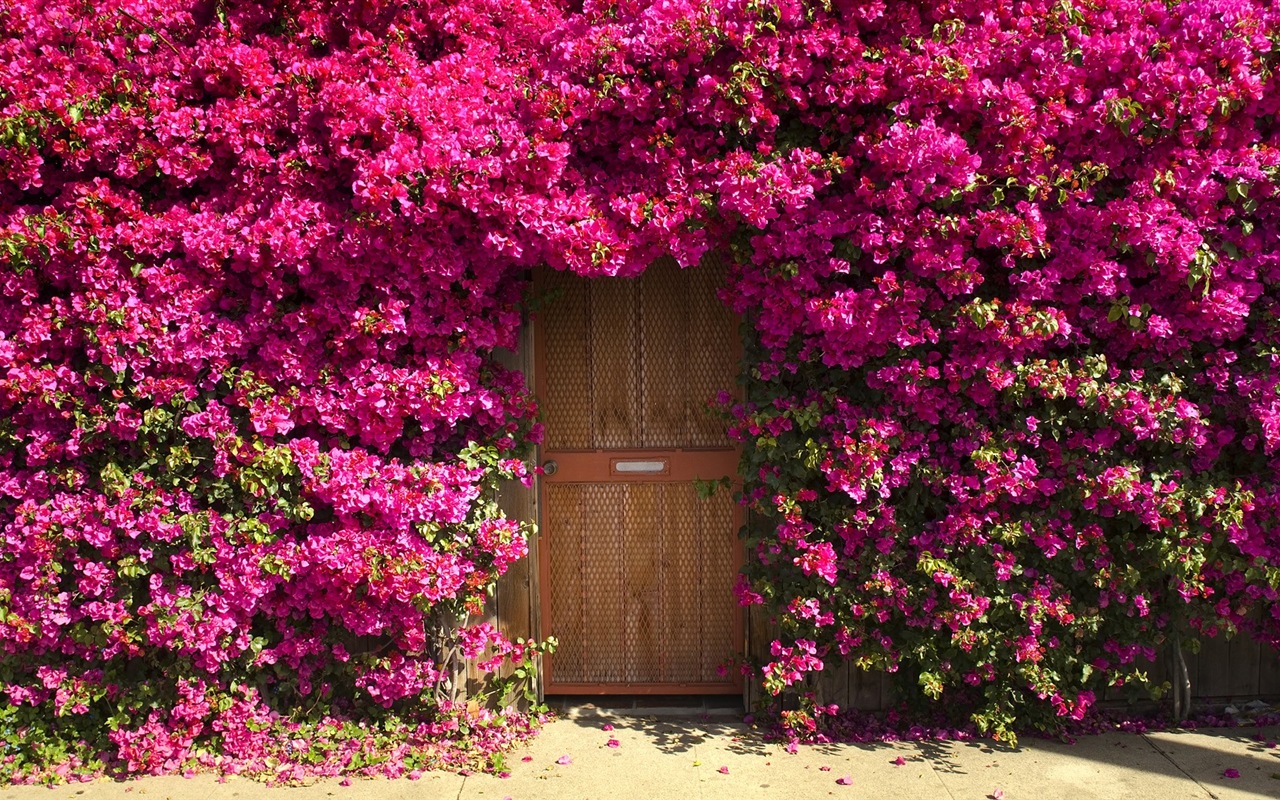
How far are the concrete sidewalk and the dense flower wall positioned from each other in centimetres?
22

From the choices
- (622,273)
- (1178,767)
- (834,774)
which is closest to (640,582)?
(834,774)

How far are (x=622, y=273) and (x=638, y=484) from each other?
1.10m

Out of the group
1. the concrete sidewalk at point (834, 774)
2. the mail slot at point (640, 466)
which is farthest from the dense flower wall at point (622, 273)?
the mail slot at point (640, 466)

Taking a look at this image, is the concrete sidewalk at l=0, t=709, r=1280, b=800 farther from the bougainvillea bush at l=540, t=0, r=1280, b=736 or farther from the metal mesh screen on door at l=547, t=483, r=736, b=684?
the metal mesh screen on door at l=547, t=483, r=736, b=684

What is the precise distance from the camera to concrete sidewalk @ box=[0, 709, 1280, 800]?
360 centimetres

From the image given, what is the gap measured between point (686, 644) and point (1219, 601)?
2.28 metres

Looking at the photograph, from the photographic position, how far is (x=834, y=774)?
12.3 feet

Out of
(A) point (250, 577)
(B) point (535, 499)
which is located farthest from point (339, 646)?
(B) point (535, 499)

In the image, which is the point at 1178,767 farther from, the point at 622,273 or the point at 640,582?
the point at 622,273

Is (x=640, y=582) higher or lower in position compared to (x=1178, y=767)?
higher

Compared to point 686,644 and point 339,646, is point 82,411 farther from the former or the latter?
point 686,644

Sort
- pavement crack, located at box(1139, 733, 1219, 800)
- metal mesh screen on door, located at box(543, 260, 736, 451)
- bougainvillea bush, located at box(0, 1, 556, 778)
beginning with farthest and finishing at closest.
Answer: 1. metal mesh screen on door, located at box(543, 260, 736, 451)
2. bougainvillea bush, located at box(0, 1, 556, 778)
3. pavement crack, located at box(1139, 733, 1219, 800)

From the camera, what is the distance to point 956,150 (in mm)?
3508

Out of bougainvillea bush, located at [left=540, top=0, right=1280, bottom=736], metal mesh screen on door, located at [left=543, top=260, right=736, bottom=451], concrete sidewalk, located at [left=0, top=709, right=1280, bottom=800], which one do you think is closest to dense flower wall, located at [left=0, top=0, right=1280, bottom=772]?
bougainvillea bush, located at [left=540, top=0, right=1280, bottom=736]
